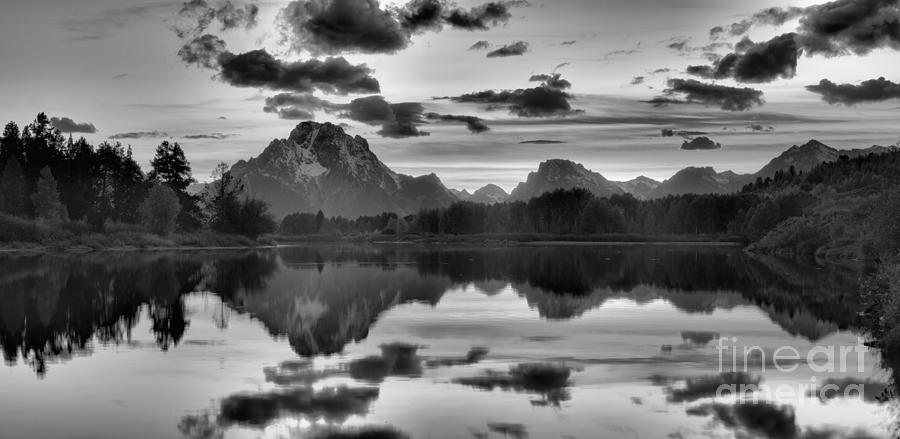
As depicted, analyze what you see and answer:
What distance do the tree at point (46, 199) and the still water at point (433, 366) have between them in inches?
3213

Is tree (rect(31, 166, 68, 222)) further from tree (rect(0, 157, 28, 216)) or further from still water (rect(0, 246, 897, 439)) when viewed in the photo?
still water (rect(0, 246, 897, 439))

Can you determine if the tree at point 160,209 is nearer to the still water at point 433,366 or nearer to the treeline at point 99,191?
the treeline at point 99,191

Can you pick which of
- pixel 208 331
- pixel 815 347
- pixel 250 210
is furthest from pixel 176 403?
pixel 250 210

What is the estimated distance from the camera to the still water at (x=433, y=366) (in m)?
16.1

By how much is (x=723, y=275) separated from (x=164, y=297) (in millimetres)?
45753

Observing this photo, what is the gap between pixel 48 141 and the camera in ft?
470

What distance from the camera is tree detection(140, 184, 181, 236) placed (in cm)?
13375
